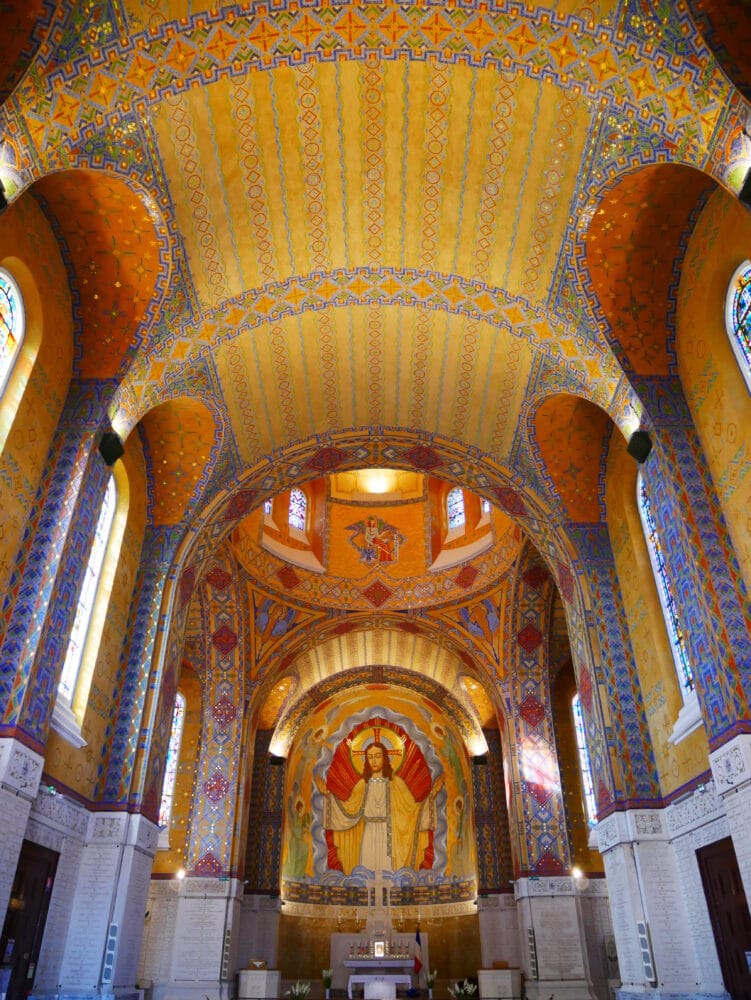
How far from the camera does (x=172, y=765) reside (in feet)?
58.6

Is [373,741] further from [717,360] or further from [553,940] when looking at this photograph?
[717,360]

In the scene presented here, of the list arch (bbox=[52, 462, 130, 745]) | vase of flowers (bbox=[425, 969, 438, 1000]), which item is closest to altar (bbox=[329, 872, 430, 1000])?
vase of flowers (bbox=[425, 969, 438, 1000])

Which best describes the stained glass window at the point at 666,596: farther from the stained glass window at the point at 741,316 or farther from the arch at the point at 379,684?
the arch at the point at 379,684

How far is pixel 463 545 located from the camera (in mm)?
19078

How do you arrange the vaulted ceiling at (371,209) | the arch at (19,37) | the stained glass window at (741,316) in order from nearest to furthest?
1. the arch at (19,37)
2. the vaulted ceiling at (371,209)
3. the stained glass window at (741,316)

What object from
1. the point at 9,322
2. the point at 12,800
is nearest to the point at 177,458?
the point at 9,322

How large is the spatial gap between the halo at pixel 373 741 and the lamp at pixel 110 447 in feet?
51.7

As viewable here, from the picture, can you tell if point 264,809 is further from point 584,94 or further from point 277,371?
point 584,94

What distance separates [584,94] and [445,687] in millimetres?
16390

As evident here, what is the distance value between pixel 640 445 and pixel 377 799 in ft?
55.4

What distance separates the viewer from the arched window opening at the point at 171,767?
1718cm

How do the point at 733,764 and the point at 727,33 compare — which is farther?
the point at 733,764

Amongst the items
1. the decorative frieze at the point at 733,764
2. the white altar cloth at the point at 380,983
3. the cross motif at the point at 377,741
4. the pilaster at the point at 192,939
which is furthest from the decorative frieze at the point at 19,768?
the cross motif at the point at 377,741

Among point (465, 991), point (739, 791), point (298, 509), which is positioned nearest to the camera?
point (739, 791)
